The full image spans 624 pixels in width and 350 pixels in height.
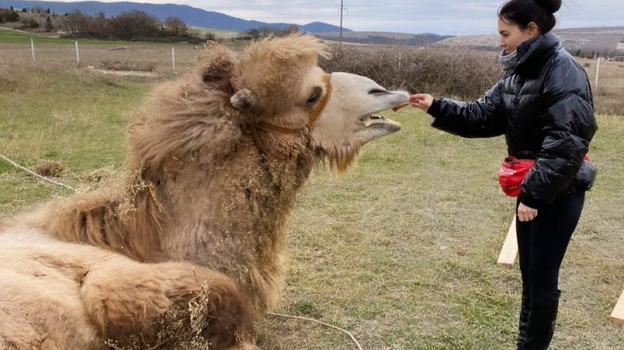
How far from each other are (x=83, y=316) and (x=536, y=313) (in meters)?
2.64

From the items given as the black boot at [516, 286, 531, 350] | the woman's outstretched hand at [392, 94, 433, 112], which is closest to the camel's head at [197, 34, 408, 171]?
the woman's outstretched hand at [392, 94, 433, 112]

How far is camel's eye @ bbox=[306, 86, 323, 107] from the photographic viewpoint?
3.15 m

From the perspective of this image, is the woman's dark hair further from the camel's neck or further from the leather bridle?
the camel's neck

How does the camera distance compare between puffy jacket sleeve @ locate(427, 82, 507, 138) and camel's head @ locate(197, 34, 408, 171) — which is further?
puffy jacket sleeve @ locate(427, 82, 507, 138)

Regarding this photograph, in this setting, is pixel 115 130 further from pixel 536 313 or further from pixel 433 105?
pixel 536 313

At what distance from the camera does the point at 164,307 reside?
87.8 inches

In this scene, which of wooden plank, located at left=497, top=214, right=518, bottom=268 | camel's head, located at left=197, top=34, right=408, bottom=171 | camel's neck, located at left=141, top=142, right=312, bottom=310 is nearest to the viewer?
camel's neck, located at left=141, top=142, right=312, bottom=310

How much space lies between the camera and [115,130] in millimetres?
13203

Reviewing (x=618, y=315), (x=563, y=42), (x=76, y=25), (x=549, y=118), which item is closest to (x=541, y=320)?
(x=549, y=118)

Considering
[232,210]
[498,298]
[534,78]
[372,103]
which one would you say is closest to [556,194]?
[534,78]

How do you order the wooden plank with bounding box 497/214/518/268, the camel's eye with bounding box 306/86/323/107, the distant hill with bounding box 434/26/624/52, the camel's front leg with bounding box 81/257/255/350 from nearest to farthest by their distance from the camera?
the camel's front leg with bounding box 81/257/255/350 → the camel's eye with bounding box 306/86/323/107 → the wooden plank with bounding box 497/214/518/268 → the distant hill with bounding box 434/26/624/52

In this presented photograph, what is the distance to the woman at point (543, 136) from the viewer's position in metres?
3.06

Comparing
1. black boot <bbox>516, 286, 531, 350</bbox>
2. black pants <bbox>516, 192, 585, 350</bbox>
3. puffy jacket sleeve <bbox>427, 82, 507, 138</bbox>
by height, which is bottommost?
black boot <bbox>516, 286, 531, 350</bbox>

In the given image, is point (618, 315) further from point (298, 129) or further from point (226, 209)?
point (226, 209)
